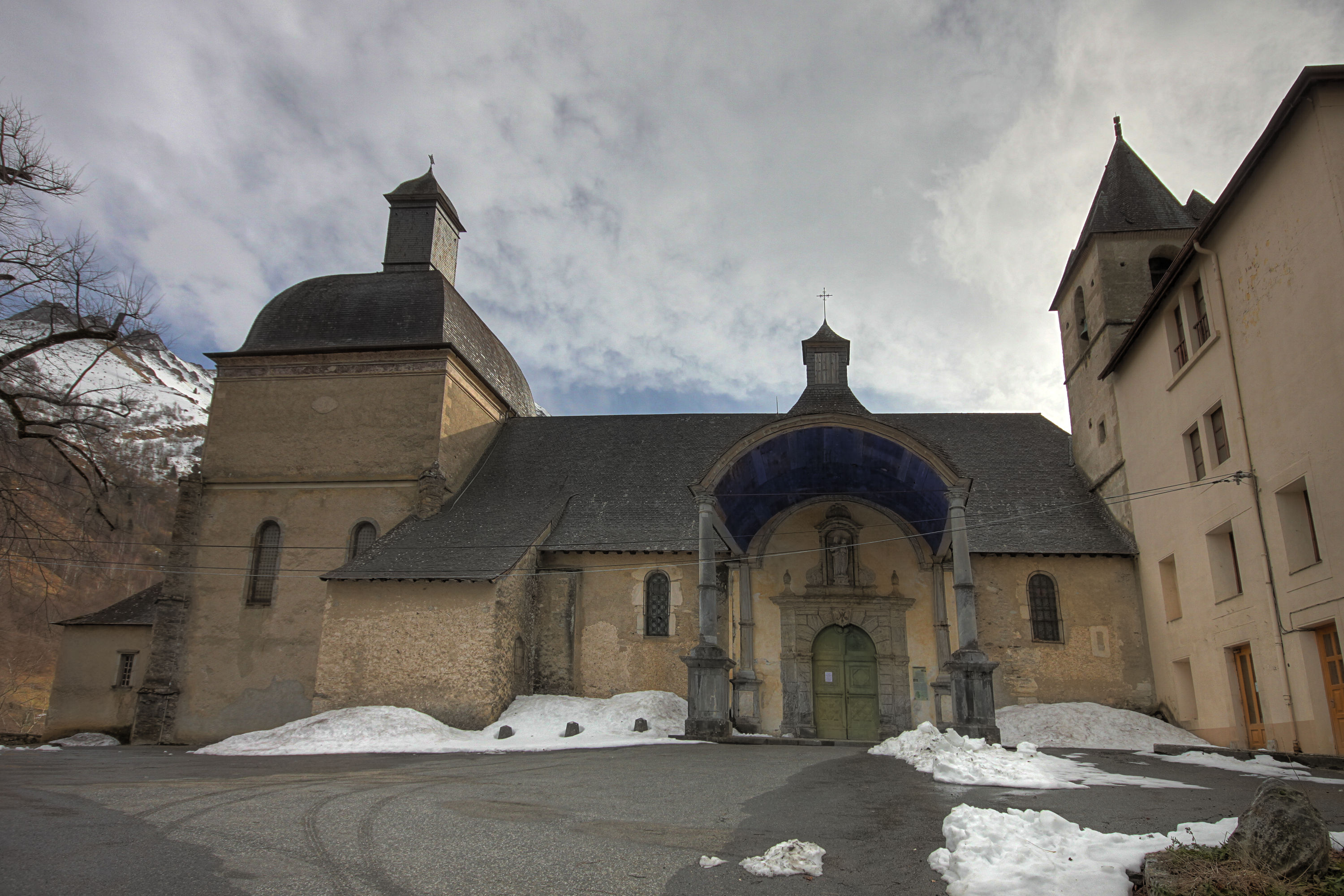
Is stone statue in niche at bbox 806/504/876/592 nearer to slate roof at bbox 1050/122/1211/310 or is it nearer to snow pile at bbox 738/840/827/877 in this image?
slate roof at bbox 1050/122/1211/310

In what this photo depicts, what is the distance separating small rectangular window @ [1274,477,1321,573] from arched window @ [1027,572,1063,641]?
631cm

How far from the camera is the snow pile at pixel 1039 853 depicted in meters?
4.86

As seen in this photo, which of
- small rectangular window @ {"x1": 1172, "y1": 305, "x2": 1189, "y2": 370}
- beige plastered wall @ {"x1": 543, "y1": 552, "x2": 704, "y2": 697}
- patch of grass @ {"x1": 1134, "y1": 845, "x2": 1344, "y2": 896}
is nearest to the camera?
patch of grass @ {"x1": 1134, "y1": 845, "x2": 1344, "y2": 896}

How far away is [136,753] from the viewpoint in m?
16.6

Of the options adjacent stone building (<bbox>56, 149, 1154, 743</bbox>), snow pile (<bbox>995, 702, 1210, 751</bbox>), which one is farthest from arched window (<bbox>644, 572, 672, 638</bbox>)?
snow pile (<bbox>995, 702, 1210, 751</bbox>)

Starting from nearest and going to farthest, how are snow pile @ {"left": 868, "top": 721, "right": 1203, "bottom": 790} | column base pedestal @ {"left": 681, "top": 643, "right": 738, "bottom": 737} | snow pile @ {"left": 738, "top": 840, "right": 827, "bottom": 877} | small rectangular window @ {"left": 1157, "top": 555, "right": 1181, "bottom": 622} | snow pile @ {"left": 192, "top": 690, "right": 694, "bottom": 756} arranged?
1. snow pile @ {"left": 738, "top": 840, "right": 827, "bottom": 877}
2. snow pile @ {"left": 868, "top": 721, "right": 1203, "bottom": 790}
3. snow pile @ {"left": 192, "top": 690, "right": 694, "bottom": 756}
4. column base pedestal @ {"left": 681, "top": 643, "right": 738, "bottom": 737}
5. small rectangular window @ {"left": 1157, "top": 555, "right": 1181, "bottom": 622}

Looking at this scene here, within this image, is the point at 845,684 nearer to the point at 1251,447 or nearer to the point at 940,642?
the point at 940,642

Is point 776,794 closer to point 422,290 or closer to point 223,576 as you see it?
point 223,576

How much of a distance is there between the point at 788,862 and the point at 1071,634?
15705 mm

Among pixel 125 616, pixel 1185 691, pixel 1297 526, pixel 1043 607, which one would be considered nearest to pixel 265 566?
pixel 125 616

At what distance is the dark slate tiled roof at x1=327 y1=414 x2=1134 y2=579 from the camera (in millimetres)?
19812

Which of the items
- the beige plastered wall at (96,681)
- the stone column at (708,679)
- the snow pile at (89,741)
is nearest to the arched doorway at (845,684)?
the stone column at (708,679)

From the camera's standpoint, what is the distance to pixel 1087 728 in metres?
17.3

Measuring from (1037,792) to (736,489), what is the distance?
10.9 metres
